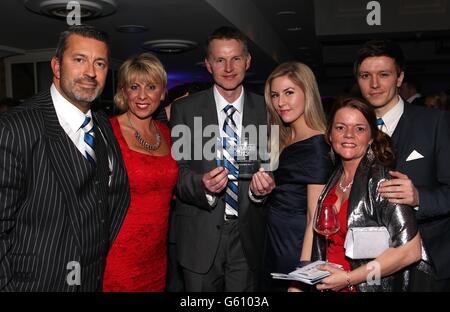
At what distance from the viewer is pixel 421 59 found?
1152cm

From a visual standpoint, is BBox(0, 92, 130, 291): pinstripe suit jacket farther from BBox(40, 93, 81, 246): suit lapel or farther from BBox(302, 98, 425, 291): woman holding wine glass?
BBox(302, 98, 425, 291): woman holding wine glass

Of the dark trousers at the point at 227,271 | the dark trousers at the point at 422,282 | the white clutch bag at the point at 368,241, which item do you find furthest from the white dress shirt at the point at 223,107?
the dark trousers at the point at 422,282

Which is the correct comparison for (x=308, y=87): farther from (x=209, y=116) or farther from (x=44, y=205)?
(x=44, y=205)

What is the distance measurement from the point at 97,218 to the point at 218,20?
491cm

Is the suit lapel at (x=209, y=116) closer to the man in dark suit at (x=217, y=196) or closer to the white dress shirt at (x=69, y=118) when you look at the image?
the man in dark suit at (x=217, y=196)

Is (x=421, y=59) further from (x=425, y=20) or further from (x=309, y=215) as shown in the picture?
(x=309, y=215)

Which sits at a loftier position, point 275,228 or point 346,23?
point 346,23

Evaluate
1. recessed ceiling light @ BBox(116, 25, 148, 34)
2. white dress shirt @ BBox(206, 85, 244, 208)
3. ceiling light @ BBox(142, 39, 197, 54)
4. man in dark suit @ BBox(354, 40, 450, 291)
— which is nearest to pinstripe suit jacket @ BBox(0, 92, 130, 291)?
white dress shirt @ BBox(206, 85, 244, 208)

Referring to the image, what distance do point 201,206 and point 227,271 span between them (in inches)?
16.2

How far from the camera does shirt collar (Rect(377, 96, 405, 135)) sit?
7.40 feet

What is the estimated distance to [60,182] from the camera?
1749 millimetres

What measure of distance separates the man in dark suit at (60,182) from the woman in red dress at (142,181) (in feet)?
1.13

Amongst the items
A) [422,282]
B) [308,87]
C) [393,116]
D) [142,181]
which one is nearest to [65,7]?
[142,181]
